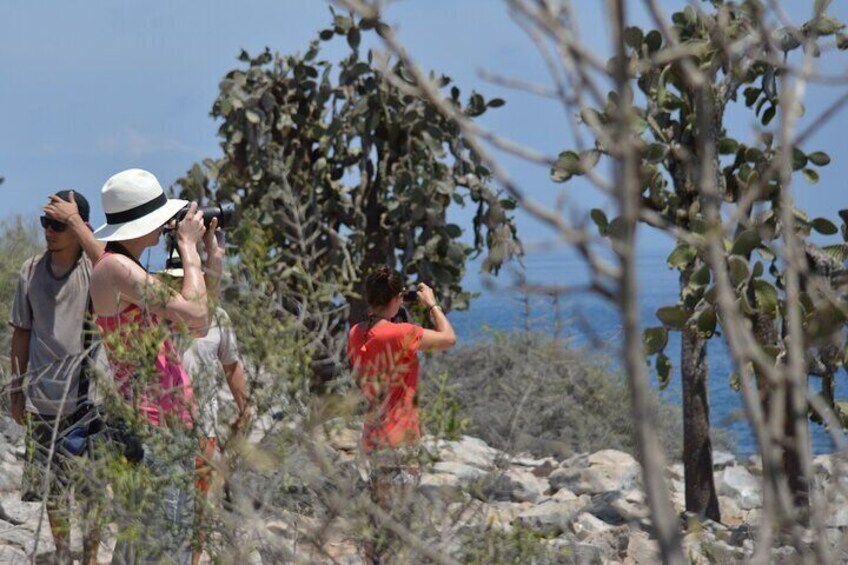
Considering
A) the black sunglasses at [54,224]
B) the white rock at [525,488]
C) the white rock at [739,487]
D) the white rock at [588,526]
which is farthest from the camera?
the white rock at [739,487]

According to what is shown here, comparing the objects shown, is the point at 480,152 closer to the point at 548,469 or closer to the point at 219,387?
the point at 219,387

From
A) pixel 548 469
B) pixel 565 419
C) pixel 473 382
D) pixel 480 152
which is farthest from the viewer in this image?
pixel 473 382

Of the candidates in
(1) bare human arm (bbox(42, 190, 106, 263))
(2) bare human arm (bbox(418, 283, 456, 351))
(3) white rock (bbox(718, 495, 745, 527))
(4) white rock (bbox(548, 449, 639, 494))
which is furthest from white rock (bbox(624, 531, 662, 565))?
(1) bare human arm (bbox(42, 190, 106, 263))

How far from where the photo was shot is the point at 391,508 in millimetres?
2670

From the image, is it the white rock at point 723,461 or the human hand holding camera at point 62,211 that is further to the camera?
the white rock at point 723,461

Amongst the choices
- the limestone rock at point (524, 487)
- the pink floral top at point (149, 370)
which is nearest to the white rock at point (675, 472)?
the limestone rock at point (524, 487)

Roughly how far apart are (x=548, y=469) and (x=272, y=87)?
10.7 ft

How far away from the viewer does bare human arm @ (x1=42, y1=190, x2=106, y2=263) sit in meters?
3.93

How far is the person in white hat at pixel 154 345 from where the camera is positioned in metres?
2.91

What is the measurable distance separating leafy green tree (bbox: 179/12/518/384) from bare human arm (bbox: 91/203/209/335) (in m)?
4.61

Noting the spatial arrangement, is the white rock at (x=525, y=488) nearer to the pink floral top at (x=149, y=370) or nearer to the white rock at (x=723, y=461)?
the white rock at (x=723, y=461)

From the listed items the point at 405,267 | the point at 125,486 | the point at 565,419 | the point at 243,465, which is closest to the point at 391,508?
the point at 243,465

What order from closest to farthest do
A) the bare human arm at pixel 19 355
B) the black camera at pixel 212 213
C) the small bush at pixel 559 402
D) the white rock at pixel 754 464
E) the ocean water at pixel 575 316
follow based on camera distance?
the ocean water at pixel 575 316
the black camera at pixel 212 213
the bare human arm at pixel 19 355
the white rock at pixel 754 464
the small bush at pixel 559 402

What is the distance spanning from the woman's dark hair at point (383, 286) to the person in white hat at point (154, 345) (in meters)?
0.77
